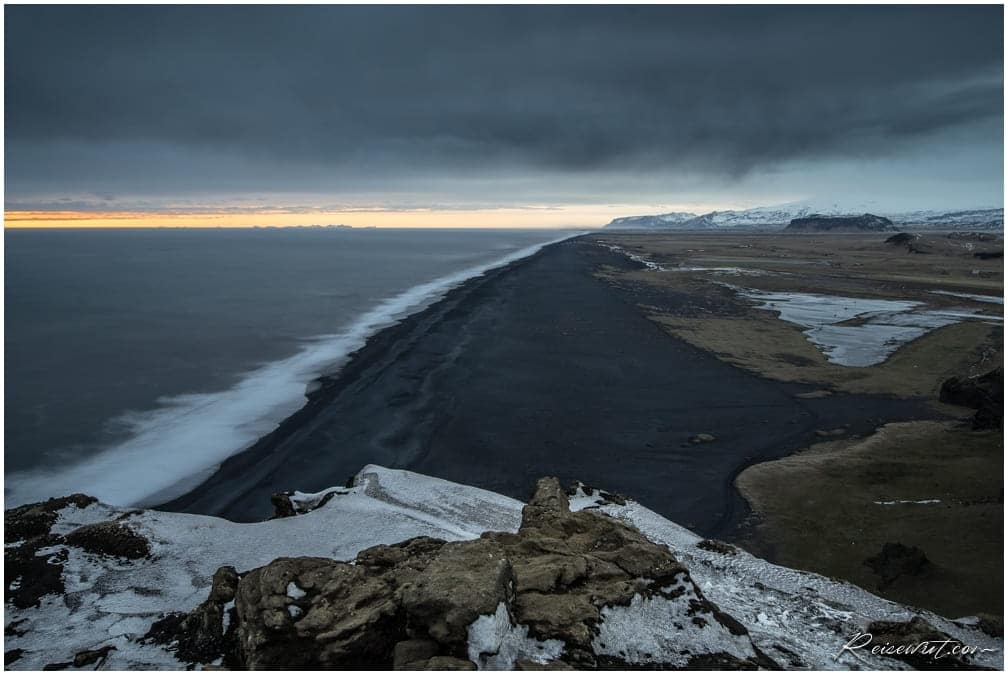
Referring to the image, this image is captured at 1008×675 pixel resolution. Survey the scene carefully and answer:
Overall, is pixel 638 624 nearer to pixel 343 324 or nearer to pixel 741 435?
pixel 741 435

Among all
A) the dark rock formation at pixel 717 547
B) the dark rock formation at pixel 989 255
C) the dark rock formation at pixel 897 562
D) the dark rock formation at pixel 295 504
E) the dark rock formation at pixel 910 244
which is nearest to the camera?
the dark rock formation at pixel 717 547

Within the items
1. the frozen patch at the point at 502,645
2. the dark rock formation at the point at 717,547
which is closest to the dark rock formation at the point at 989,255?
the dark rock formation at the point at 717,547

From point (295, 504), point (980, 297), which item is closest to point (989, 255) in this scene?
point (980, 297)

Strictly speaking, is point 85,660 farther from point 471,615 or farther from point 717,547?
point 717,547

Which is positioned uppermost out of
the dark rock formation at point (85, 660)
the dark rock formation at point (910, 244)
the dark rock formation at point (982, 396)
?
the dark rock formation at point (910, 244)

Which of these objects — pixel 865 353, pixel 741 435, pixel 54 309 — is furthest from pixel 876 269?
pixel 54 309

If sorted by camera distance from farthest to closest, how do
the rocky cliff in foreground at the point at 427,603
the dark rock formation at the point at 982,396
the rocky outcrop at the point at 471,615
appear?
the dark rock formation at the point at 982,396 → the rocky cliff in foreground at the point at 427,603 → the rocky outcrop at the point at 471,615

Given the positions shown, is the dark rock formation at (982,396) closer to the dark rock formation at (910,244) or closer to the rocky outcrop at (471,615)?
the rocky outcrop at (471,615)
